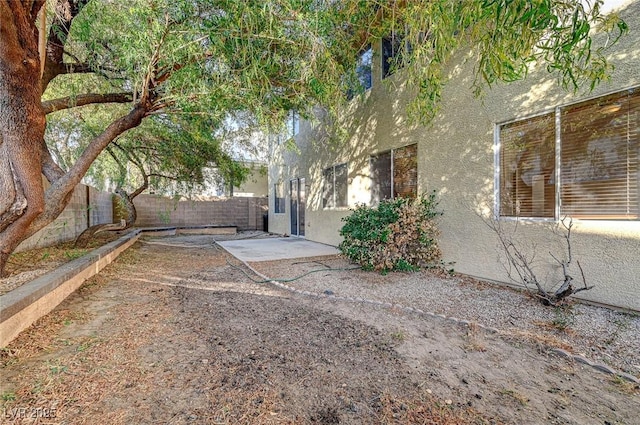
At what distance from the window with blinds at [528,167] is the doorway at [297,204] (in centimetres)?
681

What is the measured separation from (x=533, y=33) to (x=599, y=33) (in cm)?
213

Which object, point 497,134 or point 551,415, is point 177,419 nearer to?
point 551,415

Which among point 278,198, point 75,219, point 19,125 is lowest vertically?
point 75,219

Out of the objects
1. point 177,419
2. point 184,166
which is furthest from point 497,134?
point 184,166

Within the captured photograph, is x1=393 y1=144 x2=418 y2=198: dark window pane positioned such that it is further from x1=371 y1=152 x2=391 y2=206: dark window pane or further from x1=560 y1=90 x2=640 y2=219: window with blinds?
x1=560 y1=90 x2=640 y2=219: window with blinds

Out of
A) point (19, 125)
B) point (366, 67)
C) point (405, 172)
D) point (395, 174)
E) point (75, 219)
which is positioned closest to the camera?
point (19, 125)

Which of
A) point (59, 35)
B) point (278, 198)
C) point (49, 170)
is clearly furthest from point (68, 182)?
point (278, 198)

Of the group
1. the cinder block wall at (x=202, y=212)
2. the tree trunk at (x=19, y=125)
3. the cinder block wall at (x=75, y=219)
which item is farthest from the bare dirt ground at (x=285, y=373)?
the cinder block wall at (x=202, y=212)

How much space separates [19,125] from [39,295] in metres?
1.92

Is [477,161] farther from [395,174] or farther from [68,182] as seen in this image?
[68,182]

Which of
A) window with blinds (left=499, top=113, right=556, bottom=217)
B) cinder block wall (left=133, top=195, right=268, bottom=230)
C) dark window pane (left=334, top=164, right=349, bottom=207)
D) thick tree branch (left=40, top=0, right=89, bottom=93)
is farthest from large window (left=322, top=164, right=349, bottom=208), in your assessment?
cinder block wall (left=133, top=195, right=268, bottom=230)

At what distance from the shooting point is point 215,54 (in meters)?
3.65

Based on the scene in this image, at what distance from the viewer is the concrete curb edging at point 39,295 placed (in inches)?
96.3

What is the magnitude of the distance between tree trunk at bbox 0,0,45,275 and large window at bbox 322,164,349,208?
6034 millimetres
